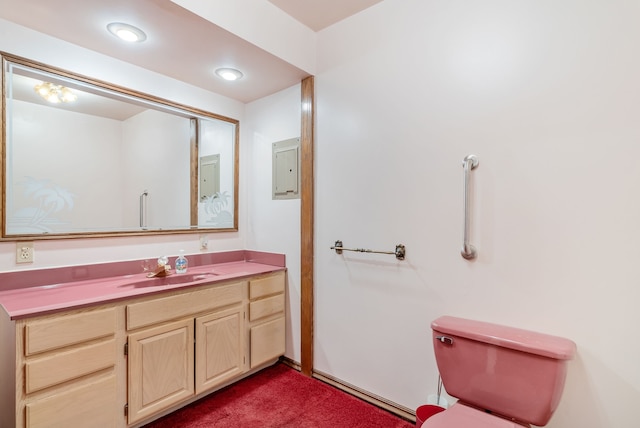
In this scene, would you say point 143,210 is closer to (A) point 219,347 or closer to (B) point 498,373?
(A) point 219,347

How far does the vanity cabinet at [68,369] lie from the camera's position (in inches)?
52.7

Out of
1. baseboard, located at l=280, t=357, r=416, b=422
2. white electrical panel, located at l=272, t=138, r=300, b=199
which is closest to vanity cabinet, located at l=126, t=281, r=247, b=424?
baseboard, located at l=280, t=357, r=416, b=422

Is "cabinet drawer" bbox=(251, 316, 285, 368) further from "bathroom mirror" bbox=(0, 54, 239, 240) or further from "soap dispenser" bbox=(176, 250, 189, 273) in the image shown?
"bathroom mirror" bbox=(0, 54, 239, 240)

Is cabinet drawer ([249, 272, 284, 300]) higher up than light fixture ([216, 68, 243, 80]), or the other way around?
light fixture ([216, 68, 243, 80])

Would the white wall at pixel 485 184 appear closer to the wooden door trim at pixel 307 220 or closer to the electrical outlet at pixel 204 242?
the wooden door trim at pixel 307 220

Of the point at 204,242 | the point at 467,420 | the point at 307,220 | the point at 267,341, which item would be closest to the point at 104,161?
the point at 204,242

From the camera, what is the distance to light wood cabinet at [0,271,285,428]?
1.38m

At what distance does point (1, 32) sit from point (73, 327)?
1.62 m

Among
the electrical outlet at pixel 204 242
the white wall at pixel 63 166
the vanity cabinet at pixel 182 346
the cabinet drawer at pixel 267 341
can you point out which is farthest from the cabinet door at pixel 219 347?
the white wall at pixel 63 166

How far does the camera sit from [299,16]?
2156 mm

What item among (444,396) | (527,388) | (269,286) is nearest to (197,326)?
(269,286)

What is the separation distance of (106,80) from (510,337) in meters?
2.74

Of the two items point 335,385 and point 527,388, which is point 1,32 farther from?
point 527,388

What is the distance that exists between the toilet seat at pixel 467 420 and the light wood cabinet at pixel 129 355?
4.62ft
